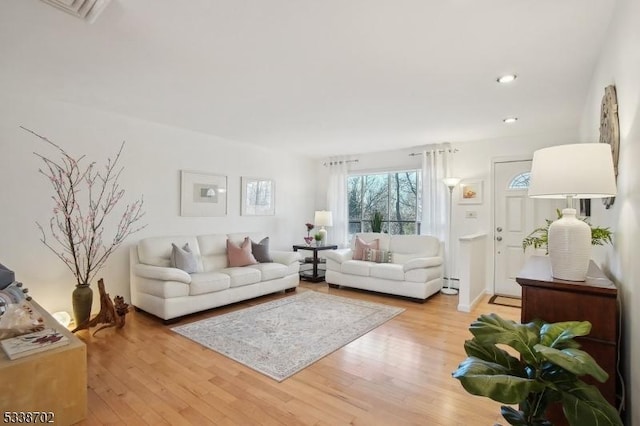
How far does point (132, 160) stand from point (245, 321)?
244 cm

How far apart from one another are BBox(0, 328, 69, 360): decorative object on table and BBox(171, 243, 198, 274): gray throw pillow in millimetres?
1862

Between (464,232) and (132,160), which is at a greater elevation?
(132,160)

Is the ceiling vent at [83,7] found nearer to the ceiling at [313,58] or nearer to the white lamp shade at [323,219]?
the ceiling at [313,58]

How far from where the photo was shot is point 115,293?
391 centimetres

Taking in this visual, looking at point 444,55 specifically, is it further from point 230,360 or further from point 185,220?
point 185,220

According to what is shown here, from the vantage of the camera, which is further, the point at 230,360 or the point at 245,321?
the point at 245,321

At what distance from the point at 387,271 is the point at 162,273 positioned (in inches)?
113

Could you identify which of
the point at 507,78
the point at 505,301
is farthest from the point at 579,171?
the point at 505,301

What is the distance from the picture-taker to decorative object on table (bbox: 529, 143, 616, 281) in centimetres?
147

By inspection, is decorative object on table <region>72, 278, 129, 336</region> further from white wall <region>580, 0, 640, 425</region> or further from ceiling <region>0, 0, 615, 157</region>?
white wall <region>580, 0, 640, 425</region>

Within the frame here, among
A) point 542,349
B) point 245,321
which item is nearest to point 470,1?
point 542,349

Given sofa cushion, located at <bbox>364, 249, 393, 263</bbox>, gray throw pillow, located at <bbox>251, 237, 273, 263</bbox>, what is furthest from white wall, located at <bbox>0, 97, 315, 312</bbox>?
sofa cushion, located at <bbox>364, 249, 393, 263</bbox>

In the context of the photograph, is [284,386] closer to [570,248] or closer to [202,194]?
[570,248]

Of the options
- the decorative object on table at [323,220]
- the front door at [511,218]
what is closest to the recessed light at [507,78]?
the front door at [511,218]
